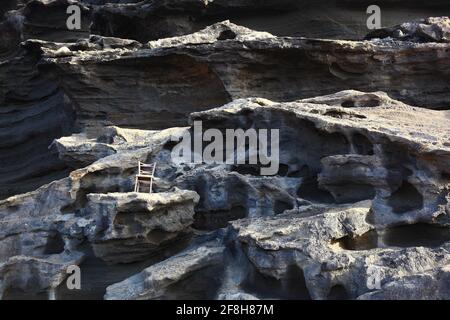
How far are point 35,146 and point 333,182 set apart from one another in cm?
942

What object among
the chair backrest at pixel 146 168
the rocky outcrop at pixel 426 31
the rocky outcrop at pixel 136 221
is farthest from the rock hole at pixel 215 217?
the rocky outcrop at pixel 426 31

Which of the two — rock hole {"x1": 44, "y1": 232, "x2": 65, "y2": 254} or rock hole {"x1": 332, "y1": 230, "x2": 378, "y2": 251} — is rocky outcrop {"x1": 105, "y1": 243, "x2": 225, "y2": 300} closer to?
rock hole {"x1": 332, "y1": 230, "x2": 378, "y2": 251}

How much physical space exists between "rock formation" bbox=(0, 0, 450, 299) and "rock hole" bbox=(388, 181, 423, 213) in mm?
20

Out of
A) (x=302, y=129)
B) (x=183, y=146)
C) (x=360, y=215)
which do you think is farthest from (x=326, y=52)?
(x=360, y=215)

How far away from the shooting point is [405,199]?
324 inches

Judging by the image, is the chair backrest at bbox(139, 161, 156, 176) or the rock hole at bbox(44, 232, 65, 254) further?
the chair backrest at bbox(139, 161, 156, 176)

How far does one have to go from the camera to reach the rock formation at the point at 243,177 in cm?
743

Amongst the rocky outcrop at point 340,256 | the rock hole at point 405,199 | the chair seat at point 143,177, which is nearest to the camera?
the rocky outcrop at point 340,256

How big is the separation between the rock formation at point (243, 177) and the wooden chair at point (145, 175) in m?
0.15

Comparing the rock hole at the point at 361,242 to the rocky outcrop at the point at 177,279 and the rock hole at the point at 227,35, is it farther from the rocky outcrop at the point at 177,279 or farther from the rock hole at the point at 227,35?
the rock hole at the point at 227,35

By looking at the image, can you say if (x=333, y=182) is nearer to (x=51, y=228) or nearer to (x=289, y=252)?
(x=289, y=252)

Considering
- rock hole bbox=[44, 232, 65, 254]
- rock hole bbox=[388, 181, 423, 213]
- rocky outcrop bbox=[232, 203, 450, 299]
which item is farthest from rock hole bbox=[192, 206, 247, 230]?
rock hole bbox=[388, 181, 423, 213]

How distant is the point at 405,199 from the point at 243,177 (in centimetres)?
240

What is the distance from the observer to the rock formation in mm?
7434
